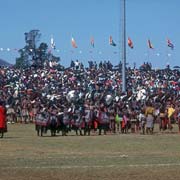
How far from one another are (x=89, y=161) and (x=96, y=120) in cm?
1641

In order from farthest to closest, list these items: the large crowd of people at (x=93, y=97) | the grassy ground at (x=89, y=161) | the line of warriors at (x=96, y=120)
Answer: the large crowd of people at (x=93, y=97) → the line of warriors at (x=96, y=120) → the grassy ground at (x=89, y=161)

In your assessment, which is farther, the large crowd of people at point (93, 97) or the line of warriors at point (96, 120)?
the large crowd of people at point (93, 97)

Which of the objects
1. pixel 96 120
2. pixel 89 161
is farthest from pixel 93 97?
pixel 89 161

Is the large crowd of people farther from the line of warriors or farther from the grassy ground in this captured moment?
the grassy ground

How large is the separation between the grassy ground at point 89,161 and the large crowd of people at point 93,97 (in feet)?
29.0

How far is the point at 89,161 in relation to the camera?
1797 centimetres

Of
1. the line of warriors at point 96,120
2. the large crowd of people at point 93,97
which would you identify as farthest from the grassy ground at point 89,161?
the large crowd of people at point 93,97

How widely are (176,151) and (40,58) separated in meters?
66.2

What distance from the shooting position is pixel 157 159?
18.6m

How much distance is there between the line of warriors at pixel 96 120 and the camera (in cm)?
3300

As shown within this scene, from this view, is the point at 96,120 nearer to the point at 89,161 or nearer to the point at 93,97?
the point at 93,97

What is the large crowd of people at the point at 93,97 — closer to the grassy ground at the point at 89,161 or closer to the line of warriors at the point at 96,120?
the line of warriors at the point at 96,120

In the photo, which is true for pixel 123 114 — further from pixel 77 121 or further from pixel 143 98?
pixel 143 98

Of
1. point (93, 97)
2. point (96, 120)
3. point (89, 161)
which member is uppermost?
point (93, 97)
